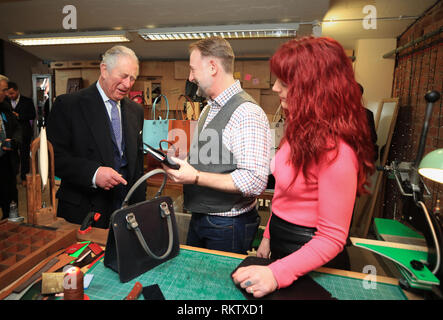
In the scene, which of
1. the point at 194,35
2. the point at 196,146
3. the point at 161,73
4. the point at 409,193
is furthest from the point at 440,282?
the point at 161,73

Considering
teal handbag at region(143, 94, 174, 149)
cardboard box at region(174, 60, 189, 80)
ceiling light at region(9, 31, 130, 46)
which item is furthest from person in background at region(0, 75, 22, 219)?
cardboard box at region(174, 60, 189, 80)

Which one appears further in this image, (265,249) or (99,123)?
(99,123)

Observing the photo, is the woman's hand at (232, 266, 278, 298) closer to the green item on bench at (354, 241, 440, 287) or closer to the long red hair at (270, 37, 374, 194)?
the long red hair at (270, 37, 374, 194)

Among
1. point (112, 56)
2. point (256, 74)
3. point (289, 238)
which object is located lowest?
point (289, 238)

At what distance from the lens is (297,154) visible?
2.59 ft

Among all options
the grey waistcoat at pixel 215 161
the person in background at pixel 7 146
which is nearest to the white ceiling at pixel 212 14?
the person in background at pixel 7 146

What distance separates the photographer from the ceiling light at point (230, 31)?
324cm

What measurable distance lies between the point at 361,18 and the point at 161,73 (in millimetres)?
3229

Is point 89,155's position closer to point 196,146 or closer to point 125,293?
point 196,146

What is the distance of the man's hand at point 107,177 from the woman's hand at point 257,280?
909mm

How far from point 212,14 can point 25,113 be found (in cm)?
367

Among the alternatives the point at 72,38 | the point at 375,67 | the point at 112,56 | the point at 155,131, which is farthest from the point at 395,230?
the point at 72,38

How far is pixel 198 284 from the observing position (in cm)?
83

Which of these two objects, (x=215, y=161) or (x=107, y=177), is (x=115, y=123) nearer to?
(x=107, y=177)
